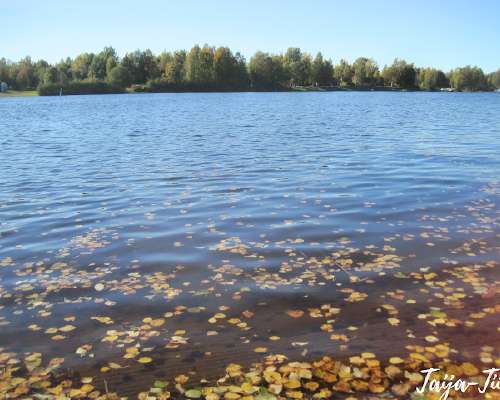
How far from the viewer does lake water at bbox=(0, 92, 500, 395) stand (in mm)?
8312

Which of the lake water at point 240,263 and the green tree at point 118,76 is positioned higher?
the green tree at point 118,76

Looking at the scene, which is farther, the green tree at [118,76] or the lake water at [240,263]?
the green tree at [118,76]

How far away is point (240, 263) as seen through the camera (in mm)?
11945

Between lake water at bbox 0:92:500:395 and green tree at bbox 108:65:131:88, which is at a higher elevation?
green tree at bbox 108:65:131:88

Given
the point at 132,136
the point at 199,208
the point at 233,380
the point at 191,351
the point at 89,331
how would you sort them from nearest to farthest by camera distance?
the point at 233,380 < the point at 191,351 < the point at 89,331 < the point at 199,208 < the point at 132,136

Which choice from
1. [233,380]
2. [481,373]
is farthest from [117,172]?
[481,373]

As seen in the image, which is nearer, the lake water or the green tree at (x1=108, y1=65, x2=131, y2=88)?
the lake water

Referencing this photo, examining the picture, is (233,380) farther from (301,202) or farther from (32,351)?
(301,202)

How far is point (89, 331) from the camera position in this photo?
8.77m

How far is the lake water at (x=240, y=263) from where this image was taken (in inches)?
327

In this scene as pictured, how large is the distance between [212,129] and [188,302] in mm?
38455

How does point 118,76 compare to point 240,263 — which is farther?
point 118,76

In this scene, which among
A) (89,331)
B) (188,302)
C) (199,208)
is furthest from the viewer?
(199,208)

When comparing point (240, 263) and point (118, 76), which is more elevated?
point (118, 76)
